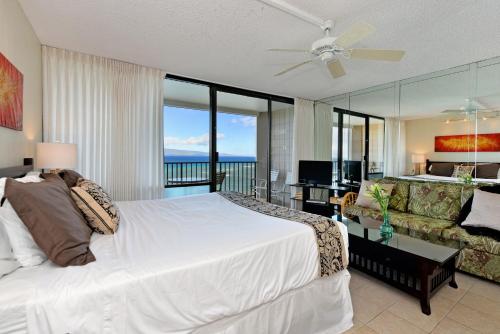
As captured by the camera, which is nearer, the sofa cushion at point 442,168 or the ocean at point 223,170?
the sofa cushion at point 442,168

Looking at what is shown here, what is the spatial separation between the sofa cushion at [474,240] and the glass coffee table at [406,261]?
0.24 m

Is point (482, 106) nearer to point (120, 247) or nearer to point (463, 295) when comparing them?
point (463, 295)

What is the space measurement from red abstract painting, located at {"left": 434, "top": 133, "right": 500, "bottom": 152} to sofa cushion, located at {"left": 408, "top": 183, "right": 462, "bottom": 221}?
2.30 ft

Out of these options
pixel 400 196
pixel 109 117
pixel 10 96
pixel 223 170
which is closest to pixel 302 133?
pixel 223 170

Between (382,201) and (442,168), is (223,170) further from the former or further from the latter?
(442,168)

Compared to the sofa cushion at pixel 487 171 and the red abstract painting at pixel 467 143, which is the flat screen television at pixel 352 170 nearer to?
the red abstract painting at pixel 467 143

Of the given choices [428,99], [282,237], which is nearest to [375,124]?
[428,99]

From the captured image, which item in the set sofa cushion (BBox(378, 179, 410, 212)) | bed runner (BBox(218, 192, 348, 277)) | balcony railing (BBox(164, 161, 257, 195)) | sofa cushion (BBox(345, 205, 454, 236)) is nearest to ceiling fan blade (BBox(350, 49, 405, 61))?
bed runner (BBox(218, 192, 348, 277))

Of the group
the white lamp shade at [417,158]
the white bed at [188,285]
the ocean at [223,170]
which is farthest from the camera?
the ocean at [223,170]

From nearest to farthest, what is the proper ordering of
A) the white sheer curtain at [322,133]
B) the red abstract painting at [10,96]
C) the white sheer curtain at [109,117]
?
the red abstract painting at [10,96], the white sheer curtain at [109,117], the white sheer curtain at [322,133]

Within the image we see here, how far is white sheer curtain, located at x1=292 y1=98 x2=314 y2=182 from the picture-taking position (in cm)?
523

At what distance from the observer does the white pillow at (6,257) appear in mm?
966

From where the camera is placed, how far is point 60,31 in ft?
8.09

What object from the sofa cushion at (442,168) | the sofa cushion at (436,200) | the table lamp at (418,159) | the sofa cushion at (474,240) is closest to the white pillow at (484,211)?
the sofa cushion at (474,240)
